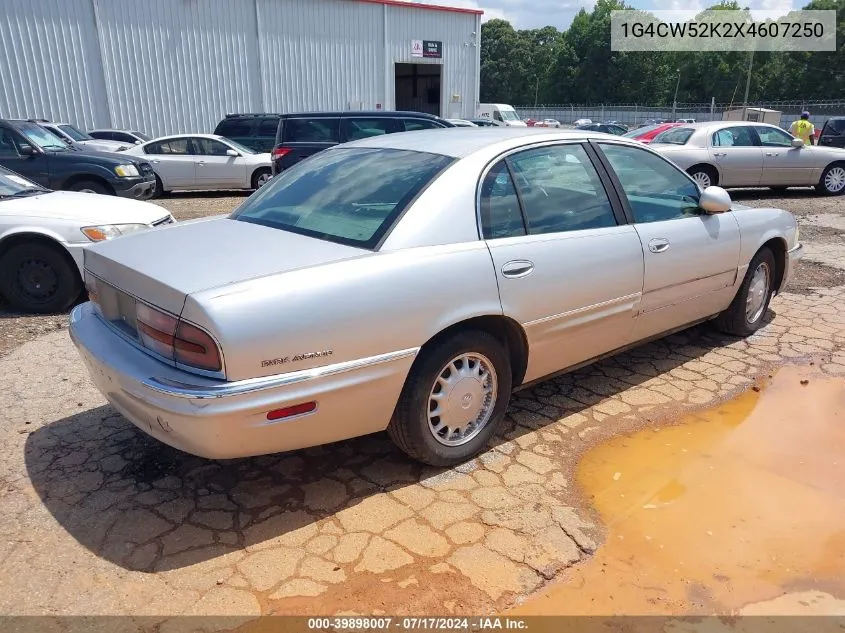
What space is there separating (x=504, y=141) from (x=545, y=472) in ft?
5.85

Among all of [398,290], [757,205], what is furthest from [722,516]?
[757,205]

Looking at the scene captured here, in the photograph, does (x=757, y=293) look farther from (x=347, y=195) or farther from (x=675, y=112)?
(x=675, y=112)

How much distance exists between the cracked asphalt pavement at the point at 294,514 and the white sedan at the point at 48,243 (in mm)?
1450

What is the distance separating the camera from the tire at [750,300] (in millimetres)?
4770

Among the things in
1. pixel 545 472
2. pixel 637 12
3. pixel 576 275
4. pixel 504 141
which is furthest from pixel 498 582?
pixel 637 12

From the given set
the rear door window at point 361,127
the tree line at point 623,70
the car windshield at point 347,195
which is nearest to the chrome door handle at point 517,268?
the car windshield at point 347,195

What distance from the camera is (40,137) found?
9.62 m

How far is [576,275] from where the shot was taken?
3.37 m

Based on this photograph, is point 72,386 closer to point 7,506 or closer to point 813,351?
point 7,506

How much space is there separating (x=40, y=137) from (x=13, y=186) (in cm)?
438

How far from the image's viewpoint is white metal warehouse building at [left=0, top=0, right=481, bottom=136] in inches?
791

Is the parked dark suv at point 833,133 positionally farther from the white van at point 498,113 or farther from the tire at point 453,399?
the tire at point 453,399

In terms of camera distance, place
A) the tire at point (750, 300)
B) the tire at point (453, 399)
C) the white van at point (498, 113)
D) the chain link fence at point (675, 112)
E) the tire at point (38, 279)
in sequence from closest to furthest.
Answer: the tire at point (453, 399) < the tire at point (750, 300) < the tire at point (38, 279) < the white van at point (498, 113) < the chain link fence at point (675, 112)

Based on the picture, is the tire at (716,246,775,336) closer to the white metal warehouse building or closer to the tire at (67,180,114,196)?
the tire at (67,180,114,196)
